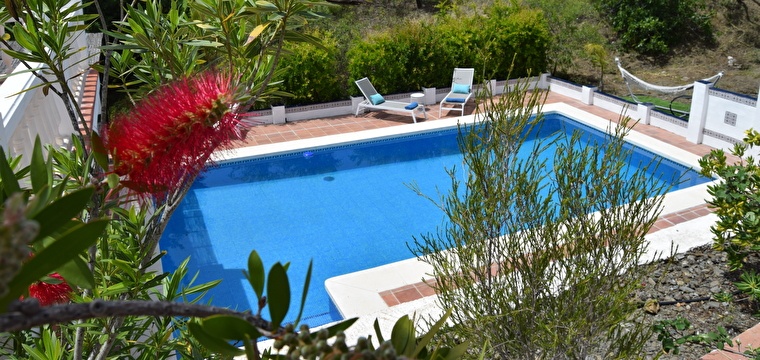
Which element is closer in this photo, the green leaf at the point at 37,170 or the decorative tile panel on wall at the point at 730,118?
the green leaf at the point at 37,170

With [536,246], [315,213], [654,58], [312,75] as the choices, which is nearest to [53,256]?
[536,246]

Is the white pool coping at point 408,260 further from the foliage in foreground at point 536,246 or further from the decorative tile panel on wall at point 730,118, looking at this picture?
the decorative tile panel on wall at point 730,118

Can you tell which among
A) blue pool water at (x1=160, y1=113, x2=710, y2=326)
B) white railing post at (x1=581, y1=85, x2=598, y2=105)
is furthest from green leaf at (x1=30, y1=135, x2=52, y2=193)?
white railing post at (x1=581, y1=85, x2=598, y2=105)

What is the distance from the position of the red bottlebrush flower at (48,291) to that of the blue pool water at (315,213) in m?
4.64

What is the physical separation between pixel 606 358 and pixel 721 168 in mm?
2442

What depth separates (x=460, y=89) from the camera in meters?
12.9

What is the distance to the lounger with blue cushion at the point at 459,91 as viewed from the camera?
12523mm

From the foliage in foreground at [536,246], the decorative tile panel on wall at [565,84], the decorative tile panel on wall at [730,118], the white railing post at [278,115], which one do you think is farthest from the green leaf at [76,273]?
the decorative tile panel on wall at [565,84]

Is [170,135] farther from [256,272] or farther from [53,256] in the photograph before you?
[53,256]

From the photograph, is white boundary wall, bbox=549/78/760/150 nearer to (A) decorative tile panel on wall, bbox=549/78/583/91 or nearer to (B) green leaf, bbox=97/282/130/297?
(A) decorative tile panel on wall, bbox=549/78/583/91

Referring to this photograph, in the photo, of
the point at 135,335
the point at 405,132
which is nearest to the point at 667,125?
the point at 405,132

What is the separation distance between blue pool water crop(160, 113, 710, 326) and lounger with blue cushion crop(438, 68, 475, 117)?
41.4 inches

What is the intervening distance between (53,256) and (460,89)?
12547 millimetres

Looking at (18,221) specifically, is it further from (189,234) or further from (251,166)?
(251,166)
